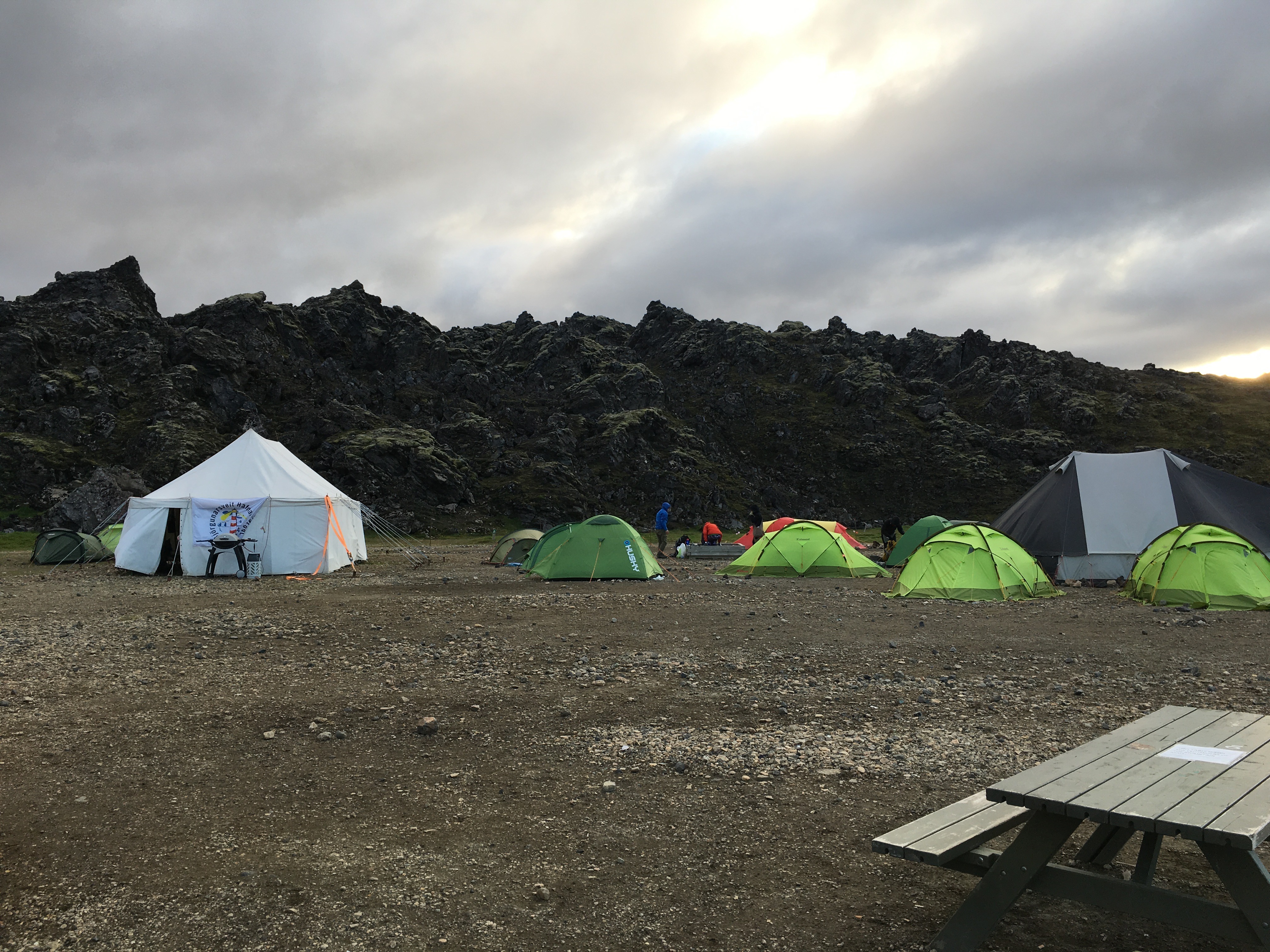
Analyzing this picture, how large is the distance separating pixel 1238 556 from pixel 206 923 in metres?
19.5

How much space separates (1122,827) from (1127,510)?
2061cm

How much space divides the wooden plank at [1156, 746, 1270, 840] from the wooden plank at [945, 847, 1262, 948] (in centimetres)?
44

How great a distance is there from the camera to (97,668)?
10.3m

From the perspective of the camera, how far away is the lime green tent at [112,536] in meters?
30.0

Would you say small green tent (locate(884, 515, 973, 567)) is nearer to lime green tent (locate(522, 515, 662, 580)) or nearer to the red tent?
the red tent

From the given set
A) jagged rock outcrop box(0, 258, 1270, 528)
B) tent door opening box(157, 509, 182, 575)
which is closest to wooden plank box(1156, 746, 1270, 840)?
tent door opening box(157, 509, 182, 575)

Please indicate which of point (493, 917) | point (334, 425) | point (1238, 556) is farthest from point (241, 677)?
point (334, 425)

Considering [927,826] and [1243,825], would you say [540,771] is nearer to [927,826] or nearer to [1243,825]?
[927,826]

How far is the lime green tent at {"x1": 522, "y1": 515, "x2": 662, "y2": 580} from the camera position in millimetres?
21516

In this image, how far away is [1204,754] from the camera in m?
4.14

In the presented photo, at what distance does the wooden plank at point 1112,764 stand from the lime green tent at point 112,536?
3366 centimetres

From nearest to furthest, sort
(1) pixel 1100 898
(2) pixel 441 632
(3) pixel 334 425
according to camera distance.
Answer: (1) pixel 1100 898 < (2) pixel 441 632 < (3) pixel 334 425

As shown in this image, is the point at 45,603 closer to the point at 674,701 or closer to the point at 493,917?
the point at 674,701

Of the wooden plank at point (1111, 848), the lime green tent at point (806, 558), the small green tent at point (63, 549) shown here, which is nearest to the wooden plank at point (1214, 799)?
the wooden plank at point (1111, 848)
